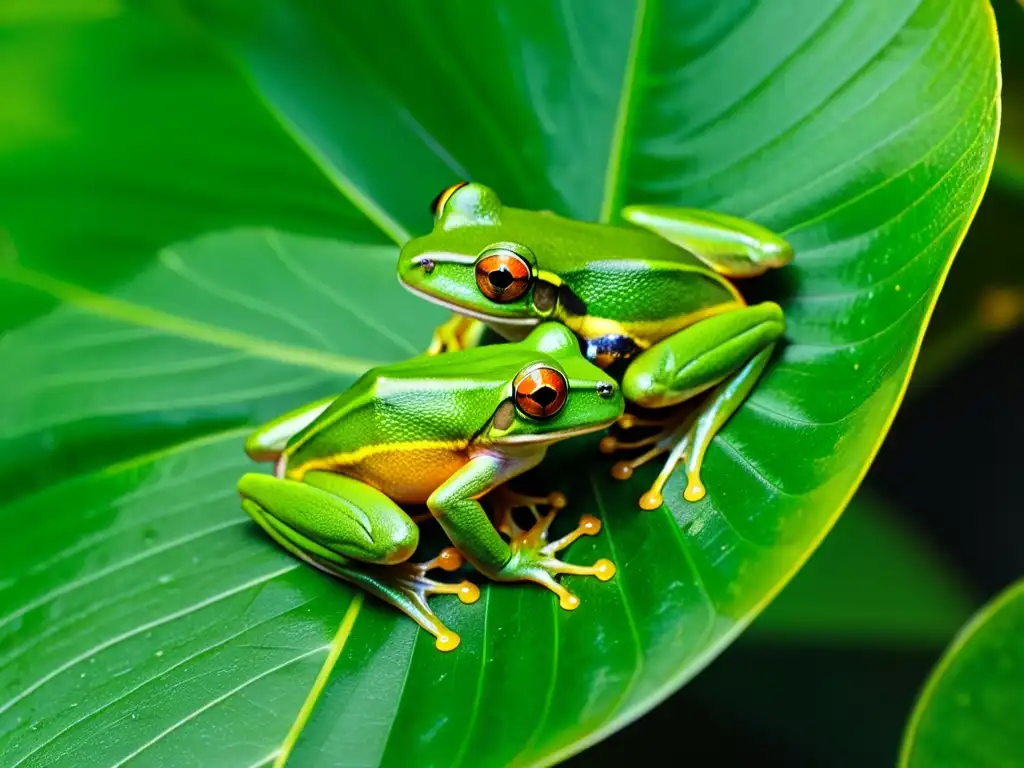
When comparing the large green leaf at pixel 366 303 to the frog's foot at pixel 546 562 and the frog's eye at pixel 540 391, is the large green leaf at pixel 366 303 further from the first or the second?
the frog's eye at pixel 540 391

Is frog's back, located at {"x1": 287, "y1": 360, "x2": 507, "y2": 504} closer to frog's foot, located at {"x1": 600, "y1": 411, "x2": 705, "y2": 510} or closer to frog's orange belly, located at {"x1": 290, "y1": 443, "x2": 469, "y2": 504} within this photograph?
frog's orange belly, located at {"x1": 290, "y1": 443, "x2": 469, "y2": 504}

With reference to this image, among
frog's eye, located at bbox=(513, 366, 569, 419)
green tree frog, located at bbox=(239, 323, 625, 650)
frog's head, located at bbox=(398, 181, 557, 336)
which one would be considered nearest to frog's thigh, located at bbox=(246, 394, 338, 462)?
green tree frog, located at bbox=(239, 323, 625, 650)

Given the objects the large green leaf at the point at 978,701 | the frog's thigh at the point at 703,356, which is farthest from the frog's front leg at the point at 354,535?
the large green leaf at the point at 978,701

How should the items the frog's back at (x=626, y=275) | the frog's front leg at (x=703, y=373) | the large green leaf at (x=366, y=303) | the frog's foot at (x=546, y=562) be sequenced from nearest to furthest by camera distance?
the large green leaf at (x=366, y=303)
the frog's foot at (x=546, y=562)
the frog's front leg at (x=703, y=373)
the frog's back at (x=626, y=275)

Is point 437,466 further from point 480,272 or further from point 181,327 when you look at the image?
point 181,327

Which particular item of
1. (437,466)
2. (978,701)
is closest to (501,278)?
(437,466)

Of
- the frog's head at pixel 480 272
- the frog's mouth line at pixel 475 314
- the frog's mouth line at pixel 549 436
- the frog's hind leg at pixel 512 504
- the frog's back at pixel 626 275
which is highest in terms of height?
the frog's back at pixel 626 275
